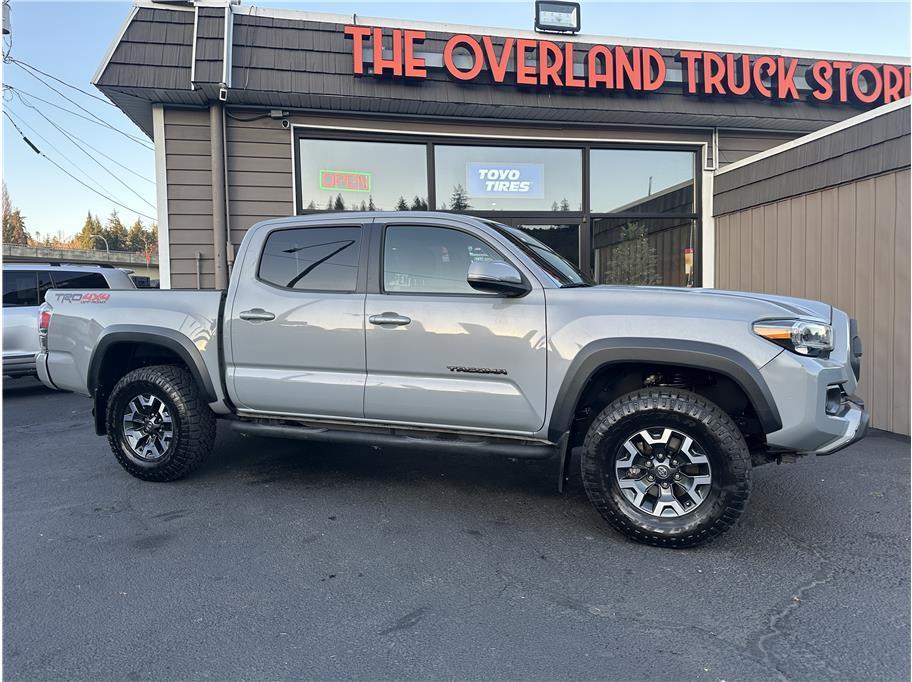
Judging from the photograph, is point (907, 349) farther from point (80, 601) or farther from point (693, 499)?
point (80, 601)

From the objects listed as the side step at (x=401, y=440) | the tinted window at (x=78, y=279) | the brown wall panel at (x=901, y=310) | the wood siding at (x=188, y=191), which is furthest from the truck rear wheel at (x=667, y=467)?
the tinted window at (x=78, y=279)

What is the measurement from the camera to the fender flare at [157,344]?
4180 mm

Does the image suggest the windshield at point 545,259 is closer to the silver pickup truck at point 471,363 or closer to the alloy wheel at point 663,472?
the silver pickup truck at point 471,363

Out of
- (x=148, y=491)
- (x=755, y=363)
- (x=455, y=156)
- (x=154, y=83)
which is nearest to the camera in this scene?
(x=755, y=363)

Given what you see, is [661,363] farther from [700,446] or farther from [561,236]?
[561,236]

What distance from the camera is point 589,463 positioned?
3291 mm

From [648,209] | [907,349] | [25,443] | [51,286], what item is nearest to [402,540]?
[25,443]

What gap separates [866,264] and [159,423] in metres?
6.56

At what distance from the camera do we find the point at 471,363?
3.53 metres

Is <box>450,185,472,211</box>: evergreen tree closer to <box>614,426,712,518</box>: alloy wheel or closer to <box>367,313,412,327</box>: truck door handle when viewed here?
<box>367,313,412,327</box>: truck door handle

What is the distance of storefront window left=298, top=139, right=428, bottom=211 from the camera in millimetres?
8016

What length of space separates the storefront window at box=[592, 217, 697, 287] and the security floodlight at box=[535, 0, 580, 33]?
8.64ft

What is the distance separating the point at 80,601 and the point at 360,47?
21.4 ft

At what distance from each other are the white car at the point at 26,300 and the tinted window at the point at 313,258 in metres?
4.99
